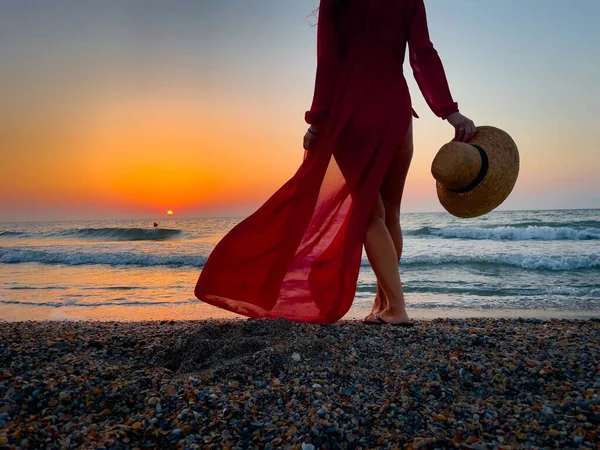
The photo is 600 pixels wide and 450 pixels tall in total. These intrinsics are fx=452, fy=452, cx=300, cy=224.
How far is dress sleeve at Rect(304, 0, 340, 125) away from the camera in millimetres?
2748

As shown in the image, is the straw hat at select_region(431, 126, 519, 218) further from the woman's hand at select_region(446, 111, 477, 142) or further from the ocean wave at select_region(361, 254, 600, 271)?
the ocean wave at select_region(361, 254, 600, 271)

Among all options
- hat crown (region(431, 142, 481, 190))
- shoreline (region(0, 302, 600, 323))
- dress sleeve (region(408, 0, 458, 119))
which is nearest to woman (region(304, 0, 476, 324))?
dress sleeve (region(408, 0, 458, 119))

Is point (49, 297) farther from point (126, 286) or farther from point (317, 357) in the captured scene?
point (317, 357)

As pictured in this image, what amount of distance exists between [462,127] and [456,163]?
37cm

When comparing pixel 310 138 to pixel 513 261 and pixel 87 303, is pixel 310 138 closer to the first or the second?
pixel 87 303

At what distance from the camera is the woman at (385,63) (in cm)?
272

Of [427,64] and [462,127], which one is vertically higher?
[427,64]

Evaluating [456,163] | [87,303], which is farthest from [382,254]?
[87,303]

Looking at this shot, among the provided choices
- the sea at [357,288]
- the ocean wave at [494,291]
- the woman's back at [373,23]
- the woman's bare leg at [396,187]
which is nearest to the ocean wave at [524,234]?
the sea at [357,288]

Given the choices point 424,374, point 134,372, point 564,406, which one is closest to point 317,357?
point 424,374

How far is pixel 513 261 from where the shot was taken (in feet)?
28.9

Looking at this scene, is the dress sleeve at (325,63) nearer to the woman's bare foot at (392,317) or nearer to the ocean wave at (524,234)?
the woman's bare foot at (392,317)

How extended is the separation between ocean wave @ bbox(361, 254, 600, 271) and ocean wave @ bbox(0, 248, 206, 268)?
177 inches

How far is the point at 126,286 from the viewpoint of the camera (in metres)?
7.17
